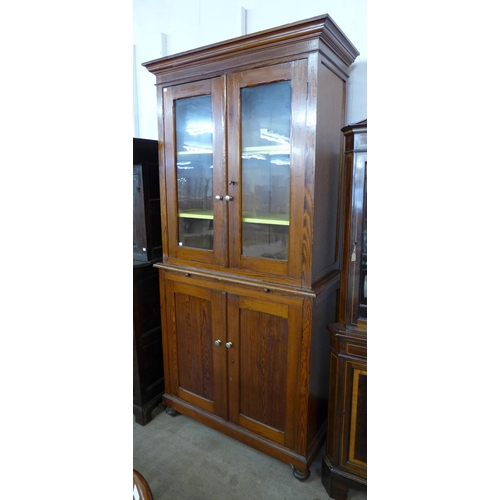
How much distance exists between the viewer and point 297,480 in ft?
5.25

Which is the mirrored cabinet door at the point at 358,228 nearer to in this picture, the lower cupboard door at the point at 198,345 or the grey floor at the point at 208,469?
the lower cupboard door at the point at 198,345

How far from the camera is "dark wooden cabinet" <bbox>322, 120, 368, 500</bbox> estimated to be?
4.29 ft

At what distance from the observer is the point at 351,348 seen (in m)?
1.37

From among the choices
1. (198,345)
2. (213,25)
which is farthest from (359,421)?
(213,25)

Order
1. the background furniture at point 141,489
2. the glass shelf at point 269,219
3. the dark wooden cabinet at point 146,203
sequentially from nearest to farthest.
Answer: the background furniture at point 141,489
the glass shelf at point 269,219
the dark wooden cabinet at point 146,203

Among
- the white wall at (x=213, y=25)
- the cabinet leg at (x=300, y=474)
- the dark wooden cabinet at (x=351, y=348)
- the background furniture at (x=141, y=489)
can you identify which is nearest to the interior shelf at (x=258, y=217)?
the dark wooden cabinet at (x=351, y=348)

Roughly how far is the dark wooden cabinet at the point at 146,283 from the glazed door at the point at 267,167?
63 cm

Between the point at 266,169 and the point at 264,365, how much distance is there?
940mm

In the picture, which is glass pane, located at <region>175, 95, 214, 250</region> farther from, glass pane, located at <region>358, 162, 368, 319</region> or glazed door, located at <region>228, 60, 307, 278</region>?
glass pane, located at <region>358, 162, 368, 319</region>

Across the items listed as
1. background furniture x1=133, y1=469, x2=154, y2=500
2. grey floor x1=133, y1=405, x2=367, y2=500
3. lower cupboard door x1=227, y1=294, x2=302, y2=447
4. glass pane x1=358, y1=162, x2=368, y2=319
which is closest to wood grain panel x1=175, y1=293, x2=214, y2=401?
lower cupboard door x1=227, y1=294, x2=302, y2=447

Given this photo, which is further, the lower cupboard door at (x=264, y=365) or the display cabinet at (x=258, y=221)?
the lower cupboard door at (x=264, y=365)

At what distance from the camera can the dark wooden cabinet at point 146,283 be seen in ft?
6.29

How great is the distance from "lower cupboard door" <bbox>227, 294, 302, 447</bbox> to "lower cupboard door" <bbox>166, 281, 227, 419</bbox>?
7cm
